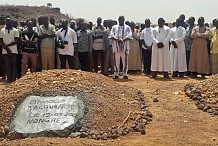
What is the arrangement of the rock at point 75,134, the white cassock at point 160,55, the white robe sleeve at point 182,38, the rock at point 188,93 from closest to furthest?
the rock at point 75,134 < the rock at point 188,93 < the white cassock at point 160,55 < the white robe sleeve at point 182,38

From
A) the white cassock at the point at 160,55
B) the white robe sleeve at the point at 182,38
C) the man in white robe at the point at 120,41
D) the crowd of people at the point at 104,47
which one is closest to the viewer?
the crowd of people at the point at 104,47

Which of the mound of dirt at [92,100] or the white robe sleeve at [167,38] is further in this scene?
the white robe sleeve at [167,38]

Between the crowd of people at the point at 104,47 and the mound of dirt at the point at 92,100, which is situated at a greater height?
the crowd of people at the point at 104,47

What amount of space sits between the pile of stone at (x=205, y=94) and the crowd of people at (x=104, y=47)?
9.54 feet

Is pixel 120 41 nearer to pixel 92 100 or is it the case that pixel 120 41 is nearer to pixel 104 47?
pixel 104 47

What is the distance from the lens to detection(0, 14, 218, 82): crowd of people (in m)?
12.1

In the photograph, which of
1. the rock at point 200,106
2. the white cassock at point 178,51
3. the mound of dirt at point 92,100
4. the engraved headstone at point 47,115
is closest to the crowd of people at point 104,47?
the white cassock at point 178,51

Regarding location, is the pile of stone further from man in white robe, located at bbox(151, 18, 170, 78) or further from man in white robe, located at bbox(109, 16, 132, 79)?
man in white robe, located at bbox(109, 16, 132, 79)

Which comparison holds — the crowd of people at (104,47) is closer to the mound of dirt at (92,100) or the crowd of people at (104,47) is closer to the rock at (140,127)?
the mound of dirt at (92,100)

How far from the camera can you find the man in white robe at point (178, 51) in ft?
41.9

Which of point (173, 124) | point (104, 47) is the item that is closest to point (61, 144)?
point (173, 124)

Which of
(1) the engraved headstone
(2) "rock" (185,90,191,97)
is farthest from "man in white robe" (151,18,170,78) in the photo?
(1) the engraved headstone

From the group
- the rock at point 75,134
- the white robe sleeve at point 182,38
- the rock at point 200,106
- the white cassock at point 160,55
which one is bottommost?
the rock at point 75,134

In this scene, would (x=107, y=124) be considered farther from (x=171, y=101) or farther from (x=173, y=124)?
(x=171, y=101)
